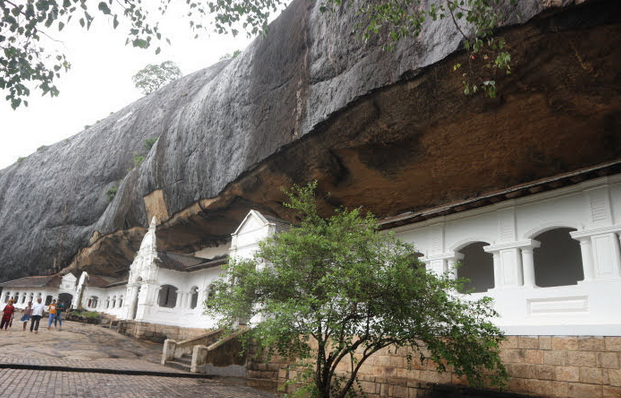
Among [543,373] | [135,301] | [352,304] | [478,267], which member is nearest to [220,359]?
[352,304]

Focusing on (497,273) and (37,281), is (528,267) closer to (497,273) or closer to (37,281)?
(497,273)

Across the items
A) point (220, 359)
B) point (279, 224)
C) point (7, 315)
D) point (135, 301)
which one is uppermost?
point (279, 224)

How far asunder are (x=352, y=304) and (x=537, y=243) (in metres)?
4.37

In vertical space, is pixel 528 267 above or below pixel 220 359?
above

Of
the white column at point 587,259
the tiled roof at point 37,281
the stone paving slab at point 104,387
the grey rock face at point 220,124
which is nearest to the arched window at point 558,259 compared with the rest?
the white column at point 587,259

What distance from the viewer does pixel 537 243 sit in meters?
9.11

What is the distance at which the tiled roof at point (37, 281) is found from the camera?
32656 millimetres

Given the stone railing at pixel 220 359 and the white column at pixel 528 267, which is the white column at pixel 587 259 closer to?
the white column at pixel 528 267

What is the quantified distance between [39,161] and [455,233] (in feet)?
129

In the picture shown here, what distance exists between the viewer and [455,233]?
1045 cm

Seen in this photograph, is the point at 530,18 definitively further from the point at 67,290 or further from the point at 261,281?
the point at 67,290

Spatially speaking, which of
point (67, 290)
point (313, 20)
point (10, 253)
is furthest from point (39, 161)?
point (313, 20)

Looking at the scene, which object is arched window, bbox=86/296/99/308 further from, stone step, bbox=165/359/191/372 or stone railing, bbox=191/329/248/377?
stone railing, bbox=191/329/248/377

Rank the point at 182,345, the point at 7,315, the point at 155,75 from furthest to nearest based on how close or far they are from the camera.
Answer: the point at 155,75, the point at 7,315, the point at 182,345
